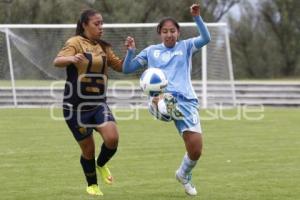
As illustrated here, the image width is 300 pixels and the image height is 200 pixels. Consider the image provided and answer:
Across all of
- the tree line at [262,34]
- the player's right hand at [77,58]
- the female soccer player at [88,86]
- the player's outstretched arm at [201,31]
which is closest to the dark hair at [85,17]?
the female soccer player at [88,86]

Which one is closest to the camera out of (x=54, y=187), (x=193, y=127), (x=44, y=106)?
(x=193, y=127)

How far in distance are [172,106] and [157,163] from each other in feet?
10.5

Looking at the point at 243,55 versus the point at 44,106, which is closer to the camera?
the point at 44,106

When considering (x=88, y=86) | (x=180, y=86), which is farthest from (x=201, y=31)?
(x=88, y=86)

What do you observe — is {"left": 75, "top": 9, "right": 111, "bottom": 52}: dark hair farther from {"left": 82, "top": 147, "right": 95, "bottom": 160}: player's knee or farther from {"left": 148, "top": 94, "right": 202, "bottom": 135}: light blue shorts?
{"left": 82, "top": 147, "right": 95, "bottom": 160}: player's knee

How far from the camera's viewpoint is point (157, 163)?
36.0ft

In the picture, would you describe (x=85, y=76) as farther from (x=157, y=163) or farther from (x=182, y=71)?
(x=157, y=163)

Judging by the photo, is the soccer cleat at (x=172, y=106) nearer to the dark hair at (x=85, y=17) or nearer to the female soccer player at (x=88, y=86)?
the female soccer player at (x=88, y=86)

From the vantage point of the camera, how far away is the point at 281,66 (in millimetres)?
40344

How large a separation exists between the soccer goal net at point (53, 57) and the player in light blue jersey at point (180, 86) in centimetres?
1409

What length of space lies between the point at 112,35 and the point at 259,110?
4.88m

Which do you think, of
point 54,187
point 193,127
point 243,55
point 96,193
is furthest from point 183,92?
point 243,55

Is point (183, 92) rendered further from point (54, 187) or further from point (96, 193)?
point (54, 187)

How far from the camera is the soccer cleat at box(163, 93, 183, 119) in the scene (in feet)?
25.8
